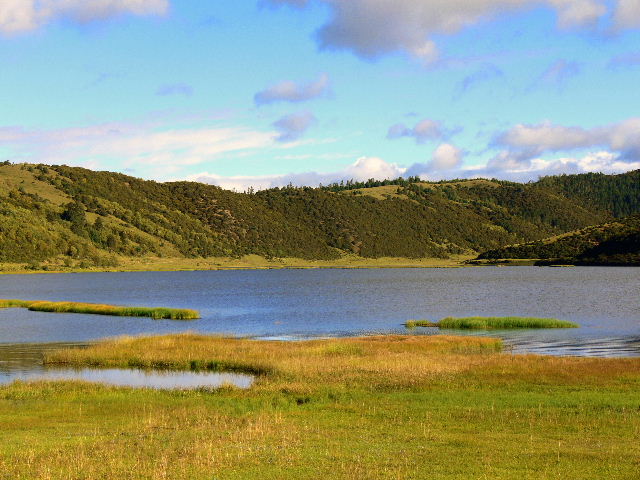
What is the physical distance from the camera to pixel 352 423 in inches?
1008

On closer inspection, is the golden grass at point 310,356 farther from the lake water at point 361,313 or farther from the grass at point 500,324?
the grass at point 500,324

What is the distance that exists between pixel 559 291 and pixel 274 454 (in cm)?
10927

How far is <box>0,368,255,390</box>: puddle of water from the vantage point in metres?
38.0

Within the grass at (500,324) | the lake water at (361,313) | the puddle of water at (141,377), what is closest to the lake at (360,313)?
the lake water at (361,313)

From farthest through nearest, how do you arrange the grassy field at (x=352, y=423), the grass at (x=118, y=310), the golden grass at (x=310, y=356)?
the grass at (x=118, y=310) < the golden grass at (x=310, y=356) < the grassy field at (x=352, y=423)

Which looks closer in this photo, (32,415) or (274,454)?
(274,454)

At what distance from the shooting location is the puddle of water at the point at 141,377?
3797 centimetres

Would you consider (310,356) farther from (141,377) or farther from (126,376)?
(126,376)

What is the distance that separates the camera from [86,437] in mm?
23781

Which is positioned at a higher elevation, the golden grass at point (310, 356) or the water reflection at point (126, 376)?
the golden grass at point (310, 356)

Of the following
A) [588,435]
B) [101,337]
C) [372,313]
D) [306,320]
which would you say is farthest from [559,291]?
[588,435]

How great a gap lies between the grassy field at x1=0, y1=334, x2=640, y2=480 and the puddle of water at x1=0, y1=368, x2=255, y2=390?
82.6 inches

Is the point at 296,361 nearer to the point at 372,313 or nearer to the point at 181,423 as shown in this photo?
the point at 181,423

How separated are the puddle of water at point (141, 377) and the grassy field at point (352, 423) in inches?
82.6
